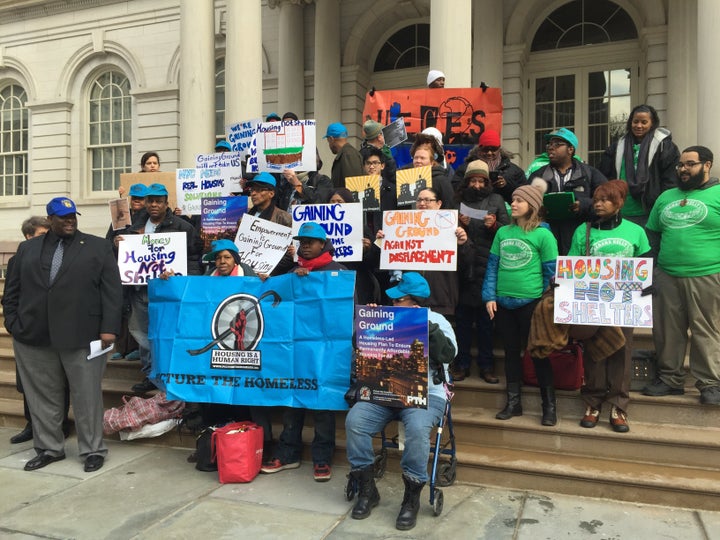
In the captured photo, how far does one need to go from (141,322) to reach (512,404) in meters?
3.99

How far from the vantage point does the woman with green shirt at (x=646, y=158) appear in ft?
20.0

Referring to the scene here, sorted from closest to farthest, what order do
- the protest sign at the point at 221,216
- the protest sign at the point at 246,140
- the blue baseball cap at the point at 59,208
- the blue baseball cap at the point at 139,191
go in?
the blue baseball cap at the point at 59,208, the protest sign at the point at 221,216, the blue baseball cap at the point at 139,191, the protest sign at the point at 246,140

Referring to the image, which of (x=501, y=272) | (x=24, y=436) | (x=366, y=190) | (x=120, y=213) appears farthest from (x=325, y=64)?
(x=24, y=436)

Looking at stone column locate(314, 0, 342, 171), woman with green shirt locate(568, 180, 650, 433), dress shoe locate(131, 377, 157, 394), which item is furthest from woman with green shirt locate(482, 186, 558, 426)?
stone column locate(314, 0, 342, 171)

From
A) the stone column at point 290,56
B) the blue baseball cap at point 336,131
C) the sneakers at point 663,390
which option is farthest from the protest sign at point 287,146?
the stone column at point 290,56

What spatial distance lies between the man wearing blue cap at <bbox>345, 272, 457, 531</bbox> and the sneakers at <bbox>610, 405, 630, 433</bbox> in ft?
4.99

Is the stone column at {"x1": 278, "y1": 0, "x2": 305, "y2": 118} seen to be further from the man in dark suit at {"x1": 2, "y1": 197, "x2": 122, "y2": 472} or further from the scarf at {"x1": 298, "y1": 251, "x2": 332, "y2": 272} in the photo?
the scarf at {"x1": 298, "y1": 251, "x2": 332, "y2": 272}

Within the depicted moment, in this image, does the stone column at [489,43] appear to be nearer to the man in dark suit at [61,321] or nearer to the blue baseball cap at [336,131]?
the blue baseball cap at [336,131]

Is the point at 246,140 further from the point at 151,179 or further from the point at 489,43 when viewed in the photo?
the point at 489,43

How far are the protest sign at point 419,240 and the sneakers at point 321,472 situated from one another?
1795 mm

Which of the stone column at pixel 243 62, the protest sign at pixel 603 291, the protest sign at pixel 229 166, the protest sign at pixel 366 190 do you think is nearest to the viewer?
the protest sign at pixel 603 291

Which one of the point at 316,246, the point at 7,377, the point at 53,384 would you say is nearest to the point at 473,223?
the point at 316,246

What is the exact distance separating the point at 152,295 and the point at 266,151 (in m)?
2.07

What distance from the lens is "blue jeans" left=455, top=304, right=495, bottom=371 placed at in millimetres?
5867
